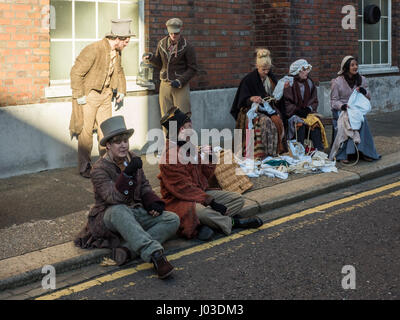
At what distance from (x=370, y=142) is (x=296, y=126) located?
1085 mm

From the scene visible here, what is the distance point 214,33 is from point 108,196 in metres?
6.10

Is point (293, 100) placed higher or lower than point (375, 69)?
lower

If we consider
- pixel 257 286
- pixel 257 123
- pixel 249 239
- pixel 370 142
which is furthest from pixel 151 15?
pixel 257 286

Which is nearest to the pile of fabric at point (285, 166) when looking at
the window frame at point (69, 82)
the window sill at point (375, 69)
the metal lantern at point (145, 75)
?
the metal lantern at point (145, 75)

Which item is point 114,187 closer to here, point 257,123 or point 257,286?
point 257,286

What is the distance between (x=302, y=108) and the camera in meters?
9.38

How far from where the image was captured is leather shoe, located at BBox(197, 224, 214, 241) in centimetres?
605

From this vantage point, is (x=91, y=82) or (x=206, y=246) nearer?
(x=206, y=246)

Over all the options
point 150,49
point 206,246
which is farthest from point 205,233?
point 150,49

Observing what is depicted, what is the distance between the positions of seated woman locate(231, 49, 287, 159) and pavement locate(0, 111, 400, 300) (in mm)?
843

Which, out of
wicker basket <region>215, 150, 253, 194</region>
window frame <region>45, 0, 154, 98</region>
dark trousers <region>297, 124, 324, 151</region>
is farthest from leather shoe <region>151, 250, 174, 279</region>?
dark trousers <region>297, 124, 324, 151</region>

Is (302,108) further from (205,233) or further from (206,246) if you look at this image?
(206,246)

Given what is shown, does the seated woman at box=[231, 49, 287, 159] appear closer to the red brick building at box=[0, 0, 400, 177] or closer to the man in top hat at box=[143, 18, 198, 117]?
the man in top hat at box=[143, 18, 198, 117]
